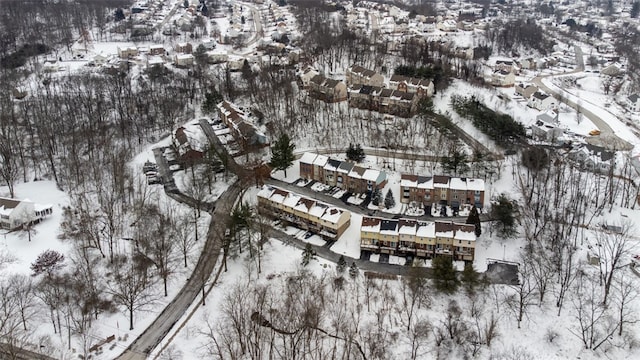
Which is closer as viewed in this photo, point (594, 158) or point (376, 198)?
point (376, 198)

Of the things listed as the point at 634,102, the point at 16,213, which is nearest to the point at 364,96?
the point at 634,102

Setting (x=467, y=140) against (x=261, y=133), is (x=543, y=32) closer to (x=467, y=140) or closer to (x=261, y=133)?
(x=467, y=140)

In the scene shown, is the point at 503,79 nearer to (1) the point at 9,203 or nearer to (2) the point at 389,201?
(2) the point at 389,201

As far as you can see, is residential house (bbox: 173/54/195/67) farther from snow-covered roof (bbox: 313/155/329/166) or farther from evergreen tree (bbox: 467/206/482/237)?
evergreen tree (bbox: 467/206/482/237)

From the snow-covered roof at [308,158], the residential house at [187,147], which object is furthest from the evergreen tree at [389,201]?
the residential house at [187,147]

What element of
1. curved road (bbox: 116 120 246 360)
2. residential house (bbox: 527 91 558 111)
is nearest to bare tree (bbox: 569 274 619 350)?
curved road (bbox: 116 120 246 360)

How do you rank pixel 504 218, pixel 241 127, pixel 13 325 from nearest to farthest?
pixel 13 325
pixel 504 218
pixel 241 127
